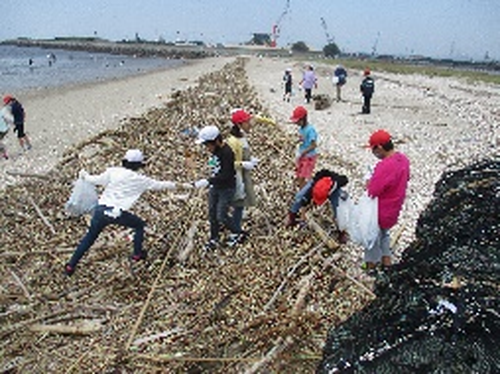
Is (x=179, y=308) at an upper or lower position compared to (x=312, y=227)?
lower

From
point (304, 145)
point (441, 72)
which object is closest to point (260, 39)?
point (441, 72)

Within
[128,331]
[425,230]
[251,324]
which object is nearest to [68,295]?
[128,331]

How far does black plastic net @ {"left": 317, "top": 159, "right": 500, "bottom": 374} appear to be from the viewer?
2738 mm

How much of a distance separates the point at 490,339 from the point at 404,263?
4.86 ft

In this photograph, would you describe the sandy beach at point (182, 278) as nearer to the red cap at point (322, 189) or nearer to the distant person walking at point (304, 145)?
the distant person walking at point (304, 145)

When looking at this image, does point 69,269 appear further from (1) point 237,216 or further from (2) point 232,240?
(1) point 237,216

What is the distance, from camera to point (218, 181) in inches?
231

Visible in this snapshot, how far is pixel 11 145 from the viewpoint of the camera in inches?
605

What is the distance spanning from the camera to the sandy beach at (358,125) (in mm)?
10977

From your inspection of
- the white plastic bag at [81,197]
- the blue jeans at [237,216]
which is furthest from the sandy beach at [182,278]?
the white plastic bag at [81,197]

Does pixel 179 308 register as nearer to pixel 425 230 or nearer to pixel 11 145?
pixel 425 230

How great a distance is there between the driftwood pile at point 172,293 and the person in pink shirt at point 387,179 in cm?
90

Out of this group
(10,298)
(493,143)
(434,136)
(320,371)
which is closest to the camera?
(320,371)

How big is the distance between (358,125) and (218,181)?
11.9m
